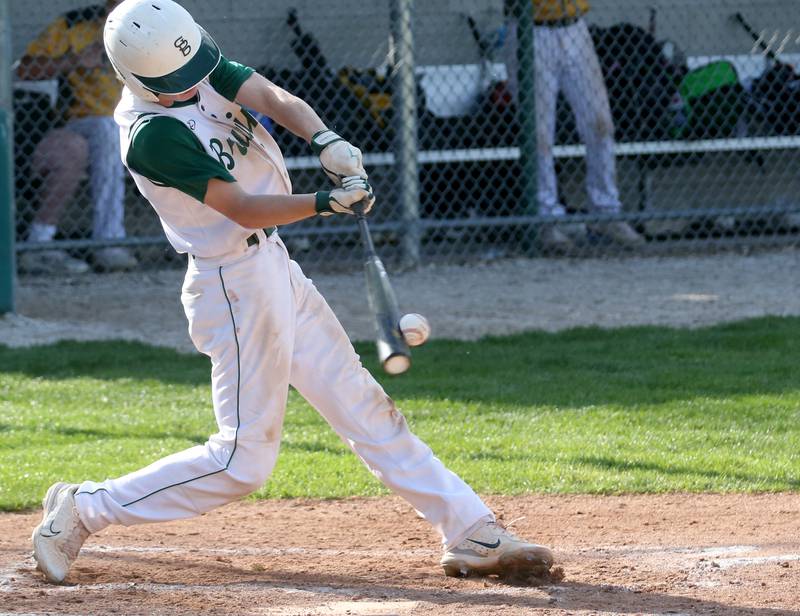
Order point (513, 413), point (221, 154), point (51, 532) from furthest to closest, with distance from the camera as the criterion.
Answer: point (513, 413)
point (51, 532)
point (221, 154)

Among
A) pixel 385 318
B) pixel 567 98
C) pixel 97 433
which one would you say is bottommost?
pixel 97 433

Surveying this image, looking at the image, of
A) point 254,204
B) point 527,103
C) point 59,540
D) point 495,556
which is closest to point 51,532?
point 59,540

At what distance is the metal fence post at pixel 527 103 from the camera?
30.1ft

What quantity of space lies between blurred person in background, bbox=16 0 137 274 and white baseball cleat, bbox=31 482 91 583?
17.1ft

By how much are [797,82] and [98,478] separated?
681cm

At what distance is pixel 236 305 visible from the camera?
11.1 feet

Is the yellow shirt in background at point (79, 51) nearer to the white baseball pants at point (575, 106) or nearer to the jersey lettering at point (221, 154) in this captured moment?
the white baseball pants at point (575, 106)

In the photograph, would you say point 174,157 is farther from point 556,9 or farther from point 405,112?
point 556,9

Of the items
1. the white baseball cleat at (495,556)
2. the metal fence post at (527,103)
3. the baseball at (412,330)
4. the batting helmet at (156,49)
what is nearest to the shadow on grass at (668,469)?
the white baseball cleat at (495,556)

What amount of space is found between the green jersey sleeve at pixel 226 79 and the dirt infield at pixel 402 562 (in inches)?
51.3

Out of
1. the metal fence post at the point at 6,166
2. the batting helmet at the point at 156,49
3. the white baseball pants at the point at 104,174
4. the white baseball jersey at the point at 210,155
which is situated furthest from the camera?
the white baseball pants at the point at 104,174

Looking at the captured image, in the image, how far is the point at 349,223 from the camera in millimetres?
9875

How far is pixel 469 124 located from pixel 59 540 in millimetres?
6459

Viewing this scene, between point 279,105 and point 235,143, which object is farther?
point 279,105
